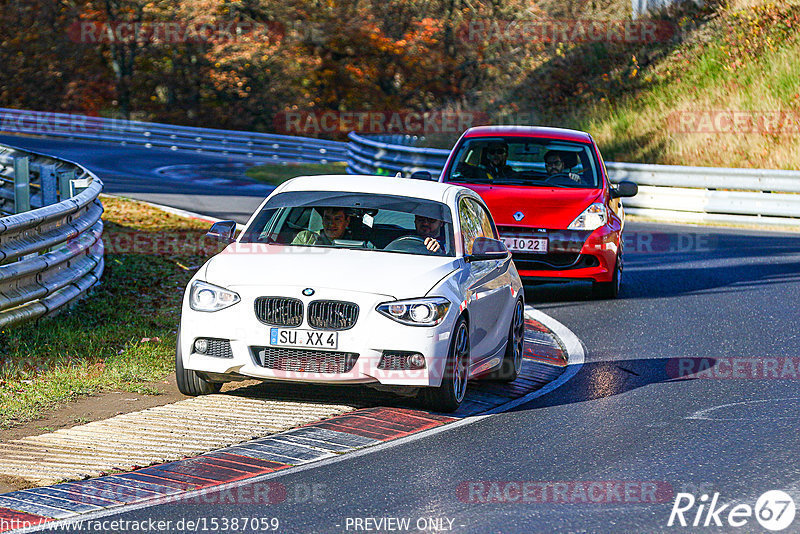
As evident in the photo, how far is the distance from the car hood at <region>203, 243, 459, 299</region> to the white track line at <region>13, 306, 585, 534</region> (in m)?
0.96

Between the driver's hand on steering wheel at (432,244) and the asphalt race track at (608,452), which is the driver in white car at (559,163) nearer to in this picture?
the asphalt race track at (608,452)

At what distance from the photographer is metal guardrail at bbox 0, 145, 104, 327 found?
10211mm

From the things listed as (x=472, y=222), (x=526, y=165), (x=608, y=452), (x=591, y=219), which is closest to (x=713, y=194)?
(x=526, y=165)

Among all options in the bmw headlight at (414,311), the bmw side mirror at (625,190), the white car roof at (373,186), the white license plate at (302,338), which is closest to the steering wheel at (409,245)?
the white car roof at (373,186)

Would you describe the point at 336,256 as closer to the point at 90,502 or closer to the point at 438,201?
the point at 438,201

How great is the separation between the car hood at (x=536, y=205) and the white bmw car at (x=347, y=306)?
4.36 m

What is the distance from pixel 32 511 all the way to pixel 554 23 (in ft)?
166

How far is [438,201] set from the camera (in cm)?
961

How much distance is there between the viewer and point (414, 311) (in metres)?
8.24

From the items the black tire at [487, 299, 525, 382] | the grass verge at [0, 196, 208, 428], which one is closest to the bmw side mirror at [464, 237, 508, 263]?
the black tire at [487, 299, 525, 382]

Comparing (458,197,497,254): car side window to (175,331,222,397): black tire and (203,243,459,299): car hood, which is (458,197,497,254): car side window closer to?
(203,243,459,299): car hood

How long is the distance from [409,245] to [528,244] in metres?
4.68

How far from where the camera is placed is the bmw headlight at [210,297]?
8.34m

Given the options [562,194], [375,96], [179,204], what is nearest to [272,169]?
[179,204]
